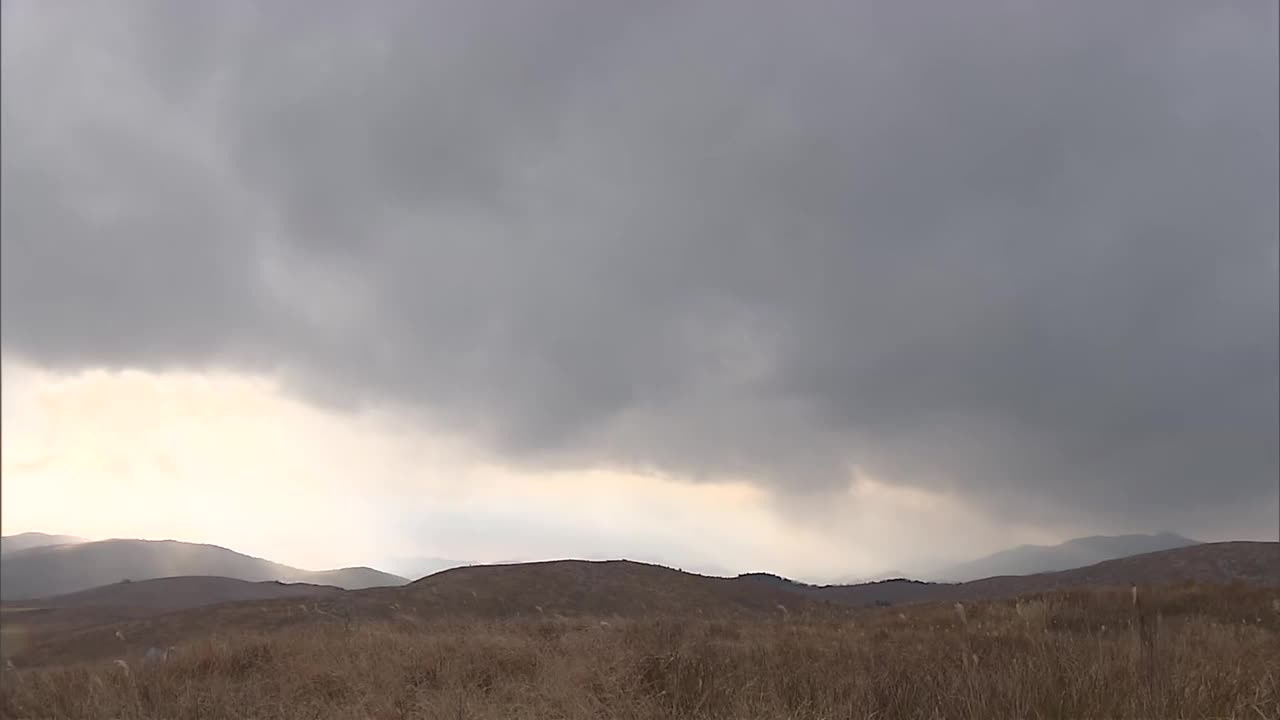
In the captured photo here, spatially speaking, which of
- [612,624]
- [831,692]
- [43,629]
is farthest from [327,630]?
[43,629]

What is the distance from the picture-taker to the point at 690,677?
6.46 m

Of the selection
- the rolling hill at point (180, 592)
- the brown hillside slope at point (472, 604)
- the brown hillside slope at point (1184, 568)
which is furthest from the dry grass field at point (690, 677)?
the rolling hill at point (180, 592)

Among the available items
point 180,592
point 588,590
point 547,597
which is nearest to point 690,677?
point 547,597

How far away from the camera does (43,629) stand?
4250 centimetres

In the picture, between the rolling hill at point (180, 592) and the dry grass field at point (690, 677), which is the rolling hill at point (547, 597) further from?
the rolling hill at point (180, 592)

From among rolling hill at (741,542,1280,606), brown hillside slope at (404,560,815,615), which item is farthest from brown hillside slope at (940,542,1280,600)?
brown hillside slope at (404,560,815,615)

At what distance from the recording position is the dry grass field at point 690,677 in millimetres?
5137

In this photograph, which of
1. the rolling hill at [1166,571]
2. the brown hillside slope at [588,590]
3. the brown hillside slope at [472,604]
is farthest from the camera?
the rolling hill at [1166,571]

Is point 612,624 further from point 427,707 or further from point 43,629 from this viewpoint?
point 43,629

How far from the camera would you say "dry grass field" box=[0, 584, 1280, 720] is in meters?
5.14

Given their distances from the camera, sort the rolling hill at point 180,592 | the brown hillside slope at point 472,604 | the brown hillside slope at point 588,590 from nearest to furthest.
Result: the brown hillside slope at point 472,604 → the brown hillside slope at point 588,590 → the rolling hill at point 180,592

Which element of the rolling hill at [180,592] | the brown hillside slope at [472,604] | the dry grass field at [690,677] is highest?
the dry grass field at [690,677]

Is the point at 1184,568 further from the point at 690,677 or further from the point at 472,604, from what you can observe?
the point at 690,677

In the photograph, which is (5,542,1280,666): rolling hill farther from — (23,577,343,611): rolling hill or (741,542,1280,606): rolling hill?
(23,577,343,611): rolling hill
